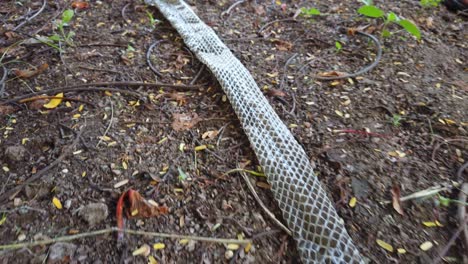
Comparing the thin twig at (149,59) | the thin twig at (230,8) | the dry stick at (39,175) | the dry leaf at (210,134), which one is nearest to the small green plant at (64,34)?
the thin twig at (149,59)

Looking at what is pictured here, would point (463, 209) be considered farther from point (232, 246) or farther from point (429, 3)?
point (429, 3)

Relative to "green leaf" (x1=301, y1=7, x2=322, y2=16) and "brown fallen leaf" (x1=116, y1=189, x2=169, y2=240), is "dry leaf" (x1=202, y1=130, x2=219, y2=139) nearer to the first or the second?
"brown fallen leaf" (x1=116, y1=189, x2=169, y2=240)

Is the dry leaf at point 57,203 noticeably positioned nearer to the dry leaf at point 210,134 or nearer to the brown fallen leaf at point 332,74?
the dry leaf at point 210,134

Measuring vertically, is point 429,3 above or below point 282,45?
above

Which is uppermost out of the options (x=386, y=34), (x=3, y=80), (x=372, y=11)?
(x=372, y=11)

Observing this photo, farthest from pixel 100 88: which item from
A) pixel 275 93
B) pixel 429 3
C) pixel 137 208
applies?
pixel 429 3

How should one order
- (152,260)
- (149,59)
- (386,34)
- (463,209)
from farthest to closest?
(386,34) → (149,59) → (463,209) → (152,260)

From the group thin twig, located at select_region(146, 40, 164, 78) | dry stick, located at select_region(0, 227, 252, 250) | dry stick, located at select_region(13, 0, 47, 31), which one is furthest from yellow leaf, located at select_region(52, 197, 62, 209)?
dry stick, located at select_region(13, 0, 47, 31)

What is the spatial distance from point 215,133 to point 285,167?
377mm

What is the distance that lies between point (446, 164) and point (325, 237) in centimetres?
64

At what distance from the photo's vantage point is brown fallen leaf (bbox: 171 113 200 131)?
1.48m

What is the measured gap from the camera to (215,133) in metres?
1.46

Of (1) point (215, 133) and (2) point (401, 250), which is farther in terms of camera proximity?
(1) point (215, 133)

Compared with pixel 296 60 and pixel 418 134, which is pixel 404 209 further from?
pixel 296 60
